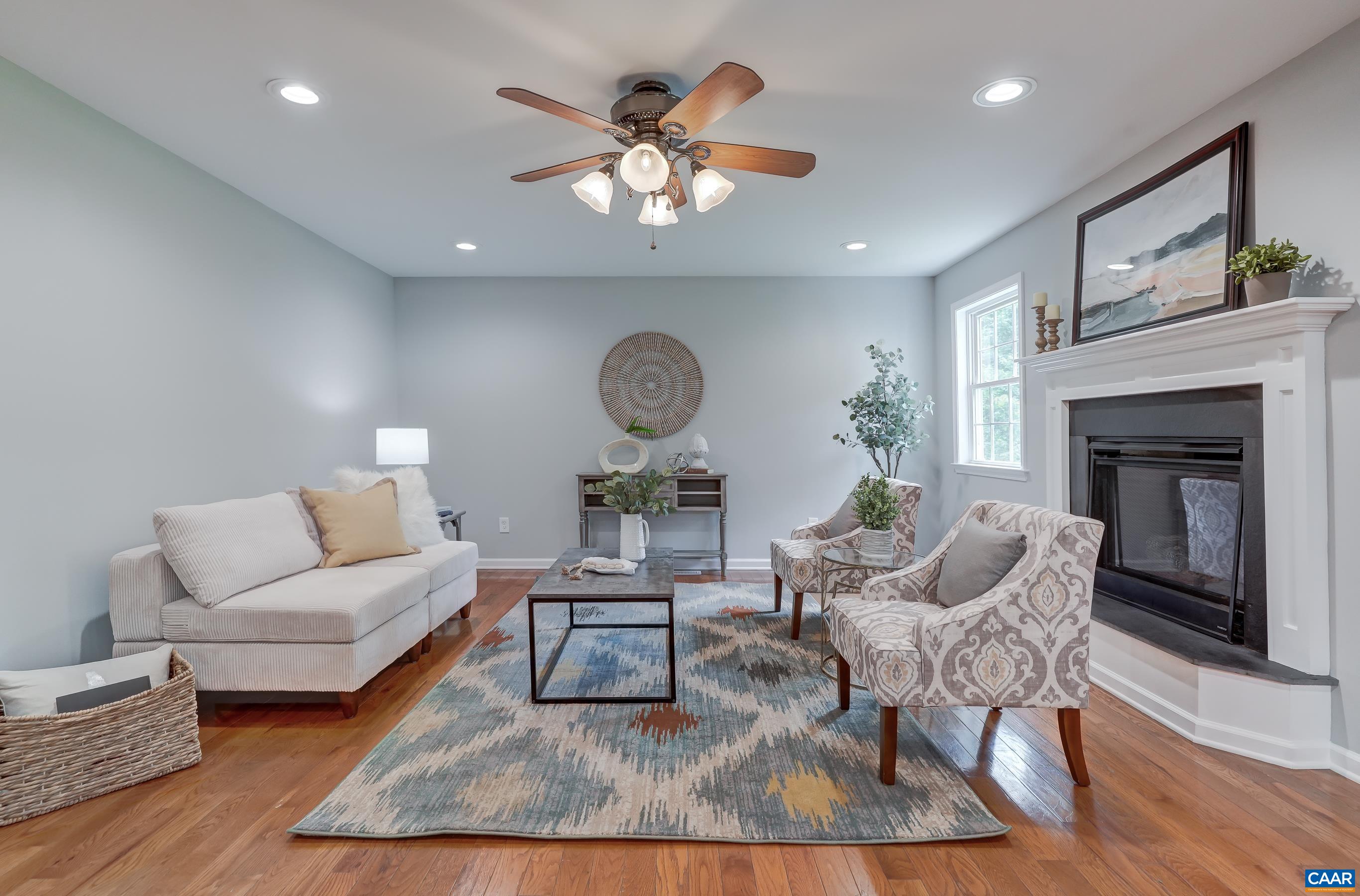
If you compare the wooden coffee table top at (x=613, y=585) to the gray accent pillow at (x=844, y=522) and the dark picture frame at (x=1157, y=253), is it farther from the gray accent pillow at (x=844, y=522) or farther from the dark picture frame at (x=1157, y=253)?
the dark picture frame at (x=1157, y=253)

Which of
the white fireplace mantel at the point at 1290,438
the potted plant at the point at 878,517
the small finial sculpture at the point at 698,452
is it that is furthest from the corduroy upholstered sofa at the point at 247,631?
the white fireplace mantel at the point at 1290,438

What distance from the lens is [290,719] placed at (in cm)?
257

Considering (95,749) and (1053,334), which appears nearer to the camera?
(95,749)

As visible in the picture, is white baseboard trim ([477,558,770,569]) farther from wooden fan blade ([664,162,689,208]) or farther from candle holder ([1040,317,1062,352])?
wooden fan blade ([664,162,689,208])

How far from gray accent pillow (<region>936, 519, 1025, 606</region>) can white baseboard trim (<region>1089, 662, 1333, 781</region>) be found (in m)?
0.96

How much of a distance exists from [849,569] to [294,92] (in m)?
3.06

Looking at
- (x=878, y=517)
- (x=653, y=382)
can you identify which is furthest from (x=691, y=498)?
(x=878, y=517)

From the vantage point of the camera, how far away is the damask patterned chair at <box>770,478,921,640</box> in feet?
10.7

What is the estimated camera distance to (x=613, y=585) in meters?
2.72

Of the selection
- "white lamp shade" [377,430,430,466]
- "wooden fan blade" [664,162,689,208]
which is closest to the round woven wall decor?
"white lamp shade" [377,430,430,466]

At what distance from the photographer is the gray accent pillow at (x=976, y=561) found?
2166 millimetres

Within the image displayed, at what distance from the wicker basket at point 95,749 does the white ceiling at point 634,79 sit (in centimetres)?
214

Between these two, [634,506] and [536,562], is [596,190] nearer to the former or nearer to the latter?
[634,506]

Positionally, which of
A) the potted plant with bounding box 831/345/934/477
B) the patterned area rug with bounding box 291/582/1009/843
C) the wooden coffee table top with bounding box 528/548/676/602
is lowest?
the patterned area rug with bounding box 291/582/1009/843
